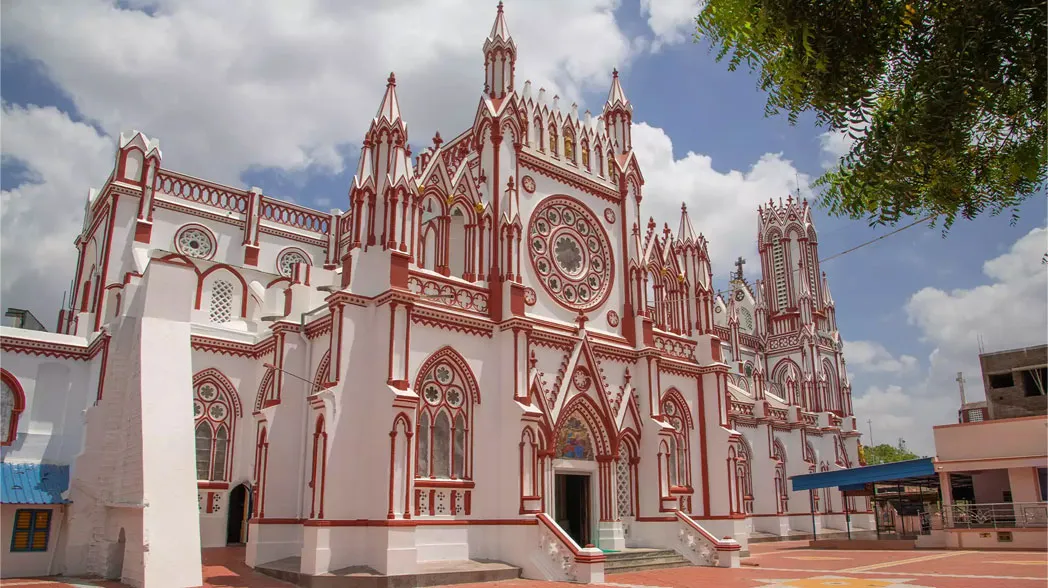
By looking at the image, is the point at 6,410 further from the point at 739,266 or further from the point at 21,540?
the point at 739,266

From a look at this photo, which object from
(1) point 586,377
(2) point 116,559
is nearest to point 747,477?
(1) point 586,377

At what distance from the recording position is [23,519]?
17375mm

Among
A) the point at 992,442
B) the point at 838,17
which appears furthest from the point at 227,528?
the point at 992,442

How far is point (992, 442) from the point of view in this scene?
26.1 m

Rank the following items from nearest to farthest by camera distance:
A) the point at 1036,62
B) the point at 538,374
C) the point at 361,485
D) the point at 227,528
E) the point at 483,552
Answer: the point at 1036,62
the point at 361,485
the point at 483,552
the point at 538,374
the point at 227,528

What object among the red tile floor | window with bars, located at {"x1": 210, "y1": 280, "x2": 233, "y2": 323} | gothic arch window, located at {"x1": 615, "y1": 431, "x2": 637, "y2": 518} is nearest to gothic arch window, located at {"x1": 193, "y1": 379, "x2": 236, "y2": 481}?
the red tile floor

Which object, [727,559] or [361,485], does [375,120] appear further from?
[727,559]

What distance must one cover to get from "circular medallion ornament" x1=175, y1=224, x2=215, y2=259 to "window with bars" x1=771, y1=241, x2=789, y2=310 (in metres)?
33.9

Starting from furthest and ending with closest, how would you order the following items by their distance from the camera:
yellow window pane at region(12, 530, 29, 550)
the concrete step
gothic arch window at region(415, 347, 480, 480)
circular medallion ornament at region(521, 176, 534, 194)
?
circular medallion ornament at region(521, 176, 534, 194) → gothic arch window at region(415, 347, 480, 480) → yellow window pane at region(12, 530, 29, 550) → the concrete step

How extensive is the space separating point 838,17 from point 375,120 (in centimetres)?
1495

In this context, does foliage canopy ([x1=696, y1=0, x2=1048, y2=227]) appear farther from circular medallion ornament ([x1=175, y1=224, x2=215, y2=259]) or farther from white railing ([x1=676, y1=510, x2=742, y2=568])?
circular medallion ornament ([x1=175, y1=224, x2=215, y2=259])

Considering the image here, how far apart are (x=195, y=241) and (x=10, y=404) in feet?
26.7

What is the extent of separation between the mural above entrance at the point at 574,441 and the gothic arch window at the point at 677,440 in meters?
3.15

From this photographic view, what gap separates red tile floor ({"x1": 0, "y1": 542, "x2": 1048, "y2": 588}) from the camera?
15336 mm
